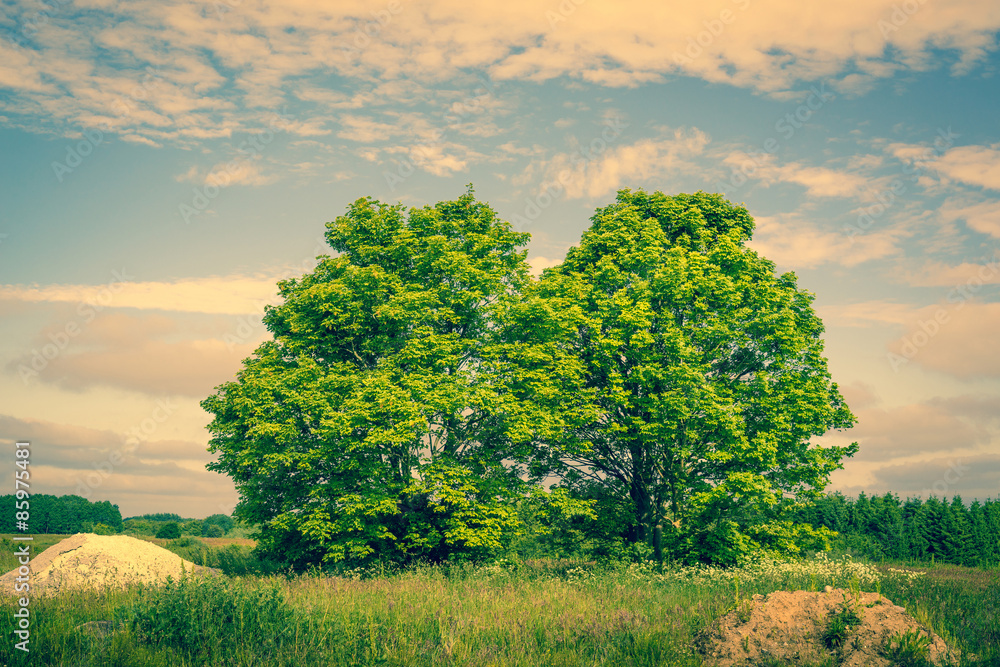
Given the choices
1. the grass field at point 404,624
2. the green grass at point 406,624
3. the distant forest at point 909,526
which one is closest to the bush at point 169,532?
the distant forest at point 909,526

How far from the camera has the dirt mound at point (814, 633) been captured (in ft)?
31.3

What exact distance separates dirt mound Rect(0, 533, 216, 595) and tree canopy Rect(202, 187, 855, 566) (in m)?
→ 3.65

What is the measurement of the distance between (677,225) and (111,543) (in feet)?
77.3

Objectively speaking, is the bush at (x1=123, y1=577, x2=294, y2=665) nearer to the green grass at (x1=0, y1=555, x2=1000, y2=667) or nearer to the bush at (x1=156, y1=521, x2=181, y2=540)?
the green grass at (x1=0, y1=555, x2=1000, y2=667)

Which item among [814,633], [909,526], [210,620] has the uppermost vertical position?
[210,620]

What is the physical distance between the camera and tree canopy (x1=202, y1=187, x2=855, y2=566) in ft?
68.9

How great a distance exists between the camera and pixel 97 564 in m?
17.3

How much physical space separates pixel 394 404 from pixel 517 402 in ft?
14.5

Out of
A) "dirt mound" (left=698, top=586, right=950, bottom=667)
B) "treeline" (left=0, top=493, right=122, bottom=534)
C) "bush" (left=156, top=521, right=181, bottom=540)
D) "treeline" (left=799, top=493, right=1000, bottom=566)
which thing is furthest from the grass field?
"treeline" (left=0, top=493, right=122, bottom=534)

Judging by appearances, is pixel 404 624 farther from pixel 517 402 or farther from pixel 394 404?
pixel 517 402

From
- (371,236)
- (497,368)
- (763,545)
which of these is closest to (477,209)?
(371,236)

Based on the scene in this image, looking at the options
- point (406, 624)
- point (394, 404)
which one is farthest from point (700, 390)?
point (406, 624)

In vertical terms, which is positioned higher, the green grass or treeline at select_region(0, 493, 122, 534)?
the green grass

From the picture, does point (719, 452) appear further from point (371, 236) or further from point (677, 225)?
point (371, 236)
